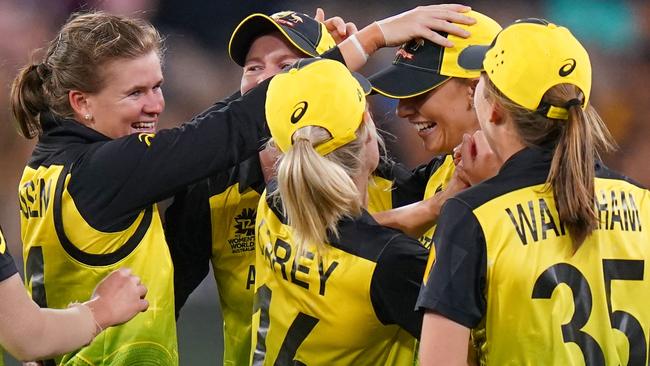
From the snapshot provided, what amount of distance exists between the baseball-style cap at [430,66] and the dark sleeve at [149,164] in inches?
22.1

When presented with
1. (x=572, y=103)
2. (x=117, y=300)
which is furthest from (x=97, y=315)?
(x=572, y=103)

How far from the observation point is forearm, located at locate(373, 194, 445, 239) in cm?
295

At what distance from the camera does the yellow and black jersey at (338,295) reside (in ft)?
8.58

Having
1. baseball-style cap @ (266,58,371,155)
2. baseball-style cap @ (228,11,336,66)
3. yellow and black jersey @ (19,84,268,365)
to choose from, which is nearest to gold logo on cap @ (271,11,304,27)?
baseball-style cap @ (228,11,336,66)

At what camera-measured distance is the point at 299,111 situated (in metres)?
2.76

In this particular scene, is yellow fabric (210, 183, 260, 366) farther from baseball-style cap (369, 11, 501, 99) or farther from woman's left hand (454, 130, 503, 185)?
woman's left hand (454, 130, 503, 185)

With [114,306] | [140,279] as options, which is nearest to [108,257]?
[140,279]

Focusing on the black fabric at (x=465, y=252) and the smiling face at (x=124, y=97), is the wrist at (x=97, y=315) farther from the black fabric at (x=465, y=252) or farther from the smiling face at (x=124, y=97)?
the black fabric at (x=465, y=252)

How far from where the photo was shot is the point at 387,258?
8.59ft

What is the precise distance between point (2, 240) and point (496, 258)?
1.22 metres

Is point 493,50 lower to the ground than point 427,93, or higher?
higher

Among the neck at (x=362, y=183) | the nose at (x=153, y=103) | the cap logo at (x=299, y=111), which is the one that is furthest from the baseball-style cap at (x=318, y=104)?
the nose at (x=153, y=103)

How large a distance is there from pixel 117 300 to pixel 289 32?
47.5 inches

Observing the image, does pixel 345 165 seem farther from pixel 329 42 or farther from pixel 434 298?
pixel 329 42
